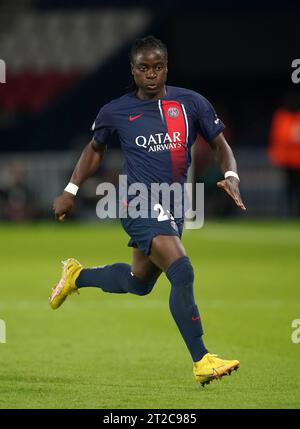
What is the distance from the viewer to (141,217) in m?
7.71

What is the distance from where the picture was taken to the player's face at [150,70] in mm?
7609

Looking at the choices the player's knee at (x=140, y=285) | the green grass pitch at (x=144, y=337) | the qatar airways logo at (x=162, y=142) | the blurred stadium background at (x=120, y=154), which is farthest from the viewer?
the blurred stadium background at (x=120, y=154)

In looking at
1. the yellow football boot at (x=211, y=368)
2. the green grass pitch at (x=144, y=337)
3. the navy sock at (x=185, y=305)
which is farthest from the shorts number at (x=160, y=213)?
the green grass pitch at (x=144, y=337)

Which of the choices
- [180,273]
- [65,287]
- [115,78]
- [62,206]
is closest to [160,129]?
[62,206]

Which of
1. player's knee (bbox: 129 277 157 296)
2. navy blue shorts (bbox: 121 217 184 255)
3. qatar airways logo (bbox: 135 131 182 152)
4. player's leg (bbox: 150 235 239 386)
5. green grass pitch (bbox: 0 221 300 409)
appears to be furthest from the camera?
player's knee (bbox: 129 277 157 296)

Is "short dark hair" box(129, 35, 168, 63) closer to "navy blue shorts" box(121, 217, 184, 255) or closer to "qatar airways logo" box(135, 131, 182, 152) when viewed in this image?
"qatar airways logo" box(135, 131, 182, 152)

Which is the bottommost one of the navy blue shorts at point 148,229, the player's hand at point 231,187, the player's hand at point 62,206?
Result: the navy blue shorts at point 148,229

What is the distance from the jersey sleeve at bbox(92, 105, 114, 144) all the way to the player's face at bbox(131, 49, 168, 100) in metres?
0.31

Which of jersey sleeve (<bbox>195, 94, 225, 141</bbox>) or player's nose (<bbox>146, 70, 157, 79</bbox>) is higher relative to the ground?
player's nose (<bbox>146, 70, 157, 79</bbox>)

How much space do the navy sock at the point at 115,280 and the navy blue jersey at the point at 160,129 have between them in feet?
2.65

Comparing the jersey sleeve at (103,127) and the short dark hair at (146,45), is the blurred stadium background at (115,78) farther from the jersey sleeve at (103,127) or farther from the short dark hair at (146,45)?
the short dark hair at (146,45)

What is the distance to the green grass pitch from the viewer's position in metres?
7.16

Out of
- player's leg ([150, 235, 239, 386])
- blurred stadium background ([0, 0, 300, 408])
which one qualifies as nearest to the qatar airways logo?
player's leg ([150, 235, 239, 386])

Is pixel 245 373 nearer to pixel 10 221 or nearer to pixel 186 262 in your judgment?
pixel 186 262
